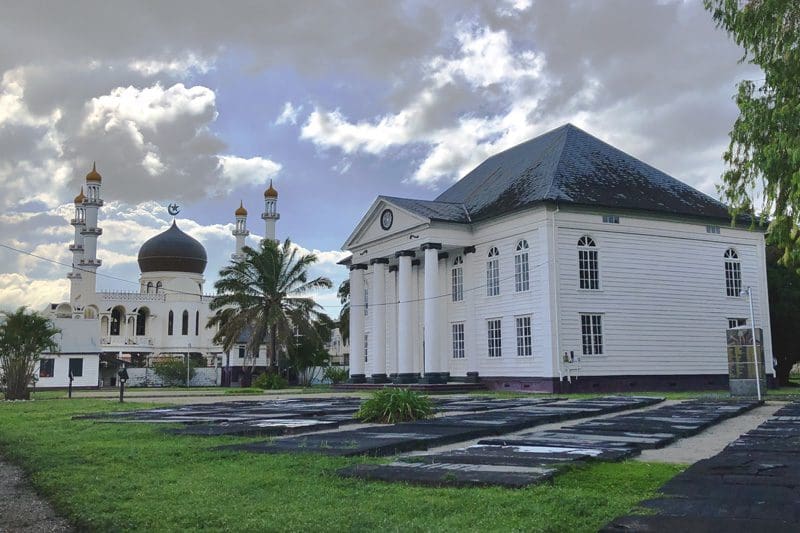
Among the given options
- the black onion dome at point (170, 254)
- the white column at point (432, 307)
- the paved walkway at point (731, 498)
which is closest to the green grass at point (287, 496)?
the paved walkway at point (731, 498)

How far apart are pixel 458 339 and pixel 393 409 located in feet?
76.3

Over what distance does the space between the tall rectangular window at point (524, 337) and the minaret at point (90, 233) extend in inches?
2067

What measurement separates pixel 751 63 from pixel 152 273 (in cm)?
7335

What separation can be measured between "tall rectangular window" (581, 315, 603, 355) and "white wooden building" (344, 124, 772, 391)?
0.20 ft

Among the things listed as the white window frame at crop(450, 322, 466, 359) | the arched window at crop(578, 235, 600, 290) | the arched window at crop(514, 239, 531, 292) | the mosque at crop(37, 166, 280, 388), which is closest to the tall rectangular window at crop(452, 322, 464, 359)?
the white window frame at crop(450, 322, 466, 359)

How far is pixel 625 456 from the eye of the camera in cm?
863

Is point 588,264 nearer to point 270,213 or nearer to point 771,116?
point 771,116

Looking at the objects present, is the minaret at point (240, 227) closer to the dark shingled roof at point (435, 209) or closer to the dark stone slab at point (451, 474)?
the dark shingled roof at point (435, 209)

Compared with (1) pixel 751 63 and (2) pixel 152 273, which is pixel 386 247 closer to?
(1) pixel 751 63

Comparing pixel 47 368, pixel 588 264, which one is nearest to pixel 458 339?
pixel 588 264

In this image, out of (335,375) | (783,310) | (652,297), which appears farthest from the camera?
(335,375)

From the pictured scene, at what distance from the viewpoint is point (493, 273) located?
116 ft

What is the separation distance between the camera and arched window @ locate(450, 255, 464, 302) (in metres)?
37.4

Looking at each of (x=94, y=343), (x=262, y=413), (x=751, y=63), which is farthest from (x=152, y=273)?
(x=751, y=63)
